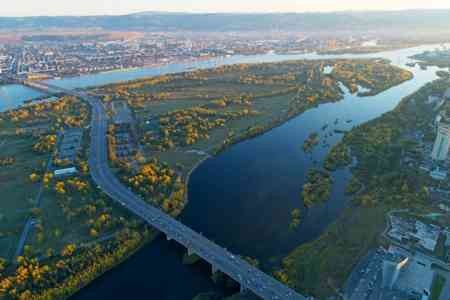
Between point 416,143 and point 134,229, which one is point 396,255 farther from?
point 416,143

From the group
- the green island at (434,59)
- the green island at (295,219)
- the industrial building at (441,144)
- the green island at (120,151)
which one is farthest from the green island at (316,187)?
the green island at (434,59)

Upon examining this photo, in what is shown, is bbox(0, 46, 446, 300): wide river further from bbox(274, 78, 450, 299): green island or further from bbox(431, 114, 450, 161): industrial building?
bbox(431, 114, 450, 161): industrial building

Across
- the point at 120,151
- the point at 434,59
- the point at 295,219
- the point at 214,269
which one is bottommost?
the point at 214,269

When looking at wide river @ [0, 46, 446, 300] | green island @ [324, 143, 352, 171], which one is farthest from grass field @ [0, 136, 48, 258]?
green island @ [324, 143, 352, 171]

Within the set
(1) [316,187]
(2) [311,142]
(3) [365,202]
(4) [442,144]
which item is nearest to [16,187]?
(1) [316,187]

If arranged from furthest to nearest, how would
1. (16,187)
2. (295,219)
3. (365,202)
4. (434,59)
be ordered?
(434,59), (16,187), (365,202), (295,219)

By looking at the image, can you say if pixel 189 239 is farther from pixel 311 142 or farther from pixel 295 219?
pixel 311 142

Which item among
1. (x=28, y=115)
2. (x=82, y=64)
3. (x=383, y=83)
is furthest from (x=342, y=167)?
(x=82, y=64)
